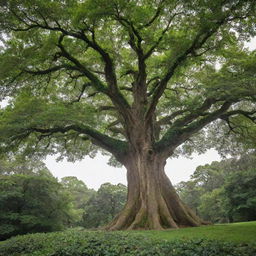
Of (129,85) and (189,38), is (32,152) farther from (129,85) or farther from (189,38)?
(189,38)

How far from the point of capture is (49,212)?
18719mm

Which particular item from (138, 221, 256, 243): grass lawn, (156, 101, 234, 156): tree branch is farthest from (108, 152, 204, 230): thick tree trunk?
(138, 221, 256, 243): grass lawn

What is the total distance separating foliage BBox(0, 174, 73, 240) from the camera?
55.0 feet

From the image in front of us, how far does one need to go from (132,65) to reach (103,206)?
21942 millimetres

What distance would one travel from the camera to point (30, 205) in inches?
702

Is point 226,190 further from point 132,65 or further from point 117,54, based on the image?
point 117,54

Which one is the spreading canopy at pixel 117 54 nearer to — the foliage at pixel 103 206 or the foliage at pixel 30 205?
the foliage at pixel 30 205

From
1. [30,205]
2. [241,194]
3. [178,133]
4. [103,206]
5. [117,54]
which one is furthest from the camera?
[103,206]

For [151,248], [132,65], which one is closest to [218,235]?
[151,248]

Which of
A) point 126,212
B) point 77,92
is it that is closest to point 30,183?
point 77,92

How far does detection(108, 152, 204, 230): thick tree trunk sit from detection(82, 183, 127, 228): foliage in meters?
18.9

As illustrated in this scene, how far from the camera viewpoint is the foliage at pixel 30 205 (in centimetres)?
1675

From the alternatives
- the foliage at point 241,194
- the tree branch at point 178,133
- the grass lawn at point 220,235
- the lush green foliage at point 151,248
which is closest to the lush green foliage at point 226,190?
the foliage at point 241,194

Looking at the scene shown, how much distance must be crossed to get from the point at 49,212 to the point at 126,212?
35.8 feet
